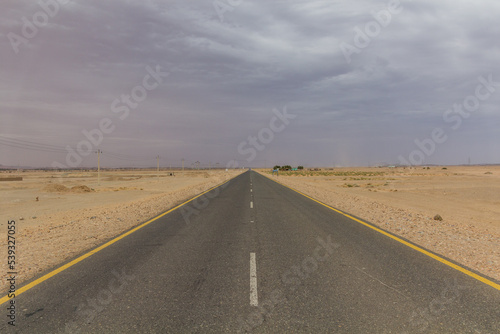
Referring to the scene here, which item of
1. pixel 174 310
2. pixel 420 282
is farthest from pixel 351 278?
pixel 174 310

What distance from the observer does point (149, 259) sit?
6398 millimetres

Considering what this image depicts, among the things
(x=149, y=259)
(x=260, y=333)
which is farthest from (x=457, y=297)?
(x=149, y=259)

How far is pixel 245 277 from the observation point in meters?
5.31

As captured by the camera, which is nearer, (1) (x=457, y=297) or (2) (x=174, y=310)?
(2) (x=174, y=310)

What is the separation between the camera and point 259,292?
15.3ft

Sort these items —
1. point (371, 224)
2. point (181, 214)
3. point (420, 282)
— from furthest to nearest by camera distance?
point (181, 214), point (371, 224), point (420, 282)

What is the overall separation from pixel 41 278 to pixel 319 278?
4808 mm

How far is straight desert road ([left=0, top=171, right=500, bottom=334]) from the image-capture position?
3.72 meters

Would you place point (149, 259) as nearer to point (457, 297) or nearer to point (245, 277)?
point (245, 277)

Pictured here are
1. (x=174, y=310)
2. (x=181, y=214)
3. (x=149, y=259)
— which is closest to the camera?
(x=174, y=310)

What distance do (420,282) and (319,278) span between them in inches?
64.2

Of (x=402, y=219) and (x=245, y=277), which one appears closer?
(x=245, y=277)

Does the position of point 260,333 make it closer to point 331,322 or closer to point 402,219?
point 331,322

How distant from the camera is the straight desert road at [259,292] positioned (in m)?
3.72
